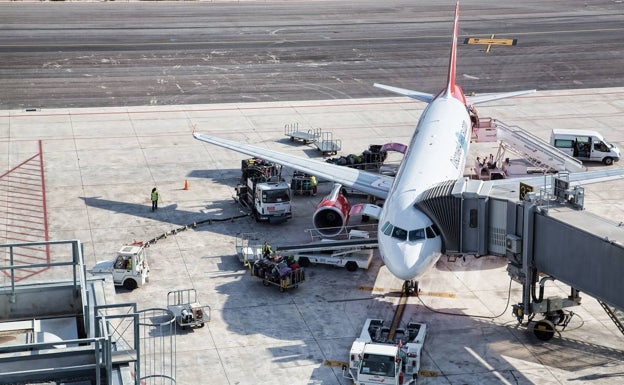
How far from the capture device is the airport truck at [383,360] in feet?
138

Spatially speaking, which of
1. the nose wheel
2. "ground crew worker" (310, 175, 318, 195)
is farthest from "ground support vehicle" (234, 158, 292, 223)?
the nose wheel

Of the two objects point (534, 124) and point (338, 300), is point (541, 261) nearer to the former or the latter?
point (338, 300)

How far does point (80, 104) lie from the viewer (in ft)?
297

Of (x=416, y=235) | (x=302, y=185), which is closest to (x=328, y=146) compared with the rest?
(x=302, y=185)

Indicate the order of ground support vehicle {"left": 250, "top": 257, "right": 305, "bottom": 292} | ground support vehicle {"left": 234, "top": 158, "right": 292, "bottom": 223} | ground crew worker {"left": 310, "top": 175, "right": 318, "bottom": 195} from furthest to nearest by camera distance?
ground crew worker {"left": 310, "top": 175, "right": 318, "bottom": 195} < ground support vehicle {"left": 234, "top": 158, "right": 292, "bottom": 223} < ground support vehicle {"left": 250, "top": 257, "right": 305, "bottom": 292}

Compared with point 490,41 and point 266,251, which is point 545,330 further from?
point 490,41

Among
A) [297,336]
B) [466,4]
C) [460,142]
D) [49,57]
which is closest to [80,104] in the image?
[49,57]

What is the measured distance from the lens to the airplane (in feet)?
153

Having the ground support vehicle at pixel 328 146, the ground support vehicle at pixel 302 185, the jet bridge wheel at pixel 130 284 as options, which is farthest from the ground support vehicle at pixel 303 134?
the jet bridge wheel at pixel 130 284

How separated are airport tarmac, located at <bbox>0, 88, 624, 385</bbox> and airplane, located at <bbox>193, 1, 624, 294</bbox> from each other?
310 centimetres

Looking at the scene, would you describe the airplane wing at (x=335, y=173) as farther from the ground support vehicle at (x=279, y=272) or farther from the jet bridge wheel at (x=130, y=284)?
the jet bridge wheel at (x=130, y=284)

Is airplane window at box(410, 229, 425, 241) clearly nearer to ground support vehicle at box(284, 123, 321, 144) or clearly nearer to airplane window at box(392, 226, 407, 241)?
airplane window at box(392, 226, 407, 241)

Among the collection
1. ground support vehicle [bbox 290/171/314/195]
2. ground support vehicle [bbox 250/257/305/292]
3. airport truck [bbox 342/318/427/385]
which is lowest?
airport truck [bbox 342/318/427/385]

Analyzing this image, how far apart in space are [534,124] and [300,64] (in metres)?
29.3
